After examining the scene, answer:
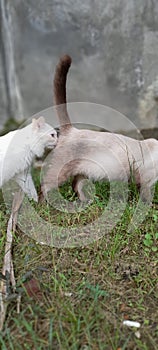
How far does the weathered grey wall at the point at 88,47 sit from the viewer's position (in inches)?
137

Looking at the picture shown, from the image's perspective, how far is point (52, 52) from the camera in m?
3.65

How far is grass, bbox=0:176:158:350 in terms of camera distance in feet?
5.14

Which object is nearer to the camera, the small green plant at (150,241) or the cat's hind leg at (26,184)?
the small green plant at (150,241)

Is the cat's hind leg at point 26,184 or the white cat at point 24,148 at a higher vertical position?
the white cat at point 24,148

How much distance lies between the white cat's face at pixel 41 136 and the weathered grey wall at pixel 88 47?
1261 mm

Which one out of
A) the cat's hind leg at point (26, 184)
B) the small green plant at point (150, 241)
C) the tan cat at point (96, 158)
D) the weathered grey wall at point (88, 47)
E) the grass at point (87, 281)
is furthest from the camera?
the weathered grey wall at point (88, 47)

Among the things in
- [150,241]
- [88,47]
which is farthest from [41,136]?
[88,47]

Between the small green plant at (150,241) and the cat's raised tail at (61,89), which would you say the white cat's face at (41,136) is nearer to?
the cat's raised tail at (61,89)

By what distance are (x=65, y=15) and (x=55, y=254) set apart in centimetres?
238

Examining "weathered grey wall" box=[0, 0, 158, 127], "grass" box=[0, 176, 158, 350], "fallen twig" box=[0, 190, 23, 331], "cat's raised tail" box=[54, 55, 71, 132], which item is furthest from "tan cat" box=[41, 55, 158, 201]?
"weathered grey wall" box=[0, 0, 158, 127]

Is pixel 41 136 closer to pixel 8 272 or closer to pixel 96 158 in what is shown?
pixel 96 158

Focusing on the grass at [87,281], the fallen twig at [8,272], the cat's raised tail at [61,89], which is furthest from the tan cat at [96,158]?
the fallen twig at [8,272]

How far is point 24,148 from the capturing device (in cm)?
252

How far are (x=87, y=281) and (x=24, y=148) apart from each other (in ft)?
3.32
